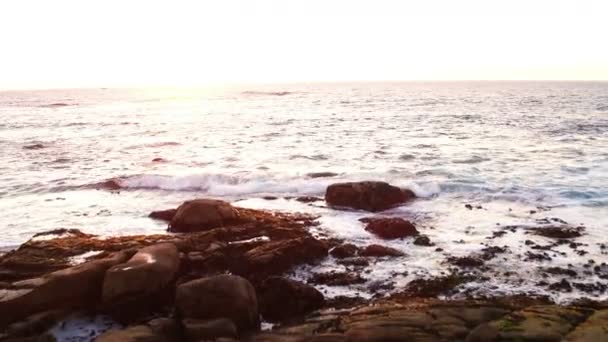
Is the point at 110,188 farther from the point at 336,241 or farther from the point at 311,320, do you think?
the point at 311,320

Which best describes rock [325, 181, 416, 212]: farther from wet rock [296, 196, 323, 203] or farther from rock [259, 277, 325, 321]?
rock [259, 277, 325, 321]

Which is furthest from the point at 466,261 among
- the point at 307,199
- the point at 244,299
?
the point at 307,199

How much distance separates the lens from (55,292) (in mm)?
9391

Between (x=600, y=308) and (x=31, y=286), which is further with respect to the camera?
(x=31, y=286)

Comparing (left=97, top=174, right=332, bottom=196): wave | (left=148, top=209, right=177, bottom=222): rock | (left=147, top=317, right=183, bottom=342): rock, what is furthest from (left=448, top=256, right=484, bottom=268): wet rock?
(left=97, top=174, right=332, bottom=196): wave

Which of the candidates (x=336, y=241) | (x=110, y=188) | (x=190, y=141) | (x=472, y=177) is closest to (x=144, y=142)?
(x=190, y=141)

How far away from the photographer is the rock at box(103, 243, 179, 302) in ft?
30.9

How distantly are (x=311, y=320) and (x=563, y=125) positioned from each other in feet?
143

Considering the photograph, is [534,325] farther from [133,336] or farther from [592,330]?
[133,336]

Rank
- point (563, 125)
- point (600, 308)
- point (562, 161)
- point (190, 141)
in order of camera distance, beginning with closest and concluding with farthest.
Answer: point (600, 308) → point (562, 161) → point (190, 141) → point (563, 125)

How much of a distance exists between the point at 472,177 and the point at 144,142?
26674mm

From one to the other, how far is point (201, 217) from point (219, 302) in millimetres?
6306

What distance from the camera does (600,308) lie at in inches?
342

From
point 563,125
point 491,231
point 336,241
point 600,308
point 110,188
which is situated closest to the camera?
→ point 600,308
